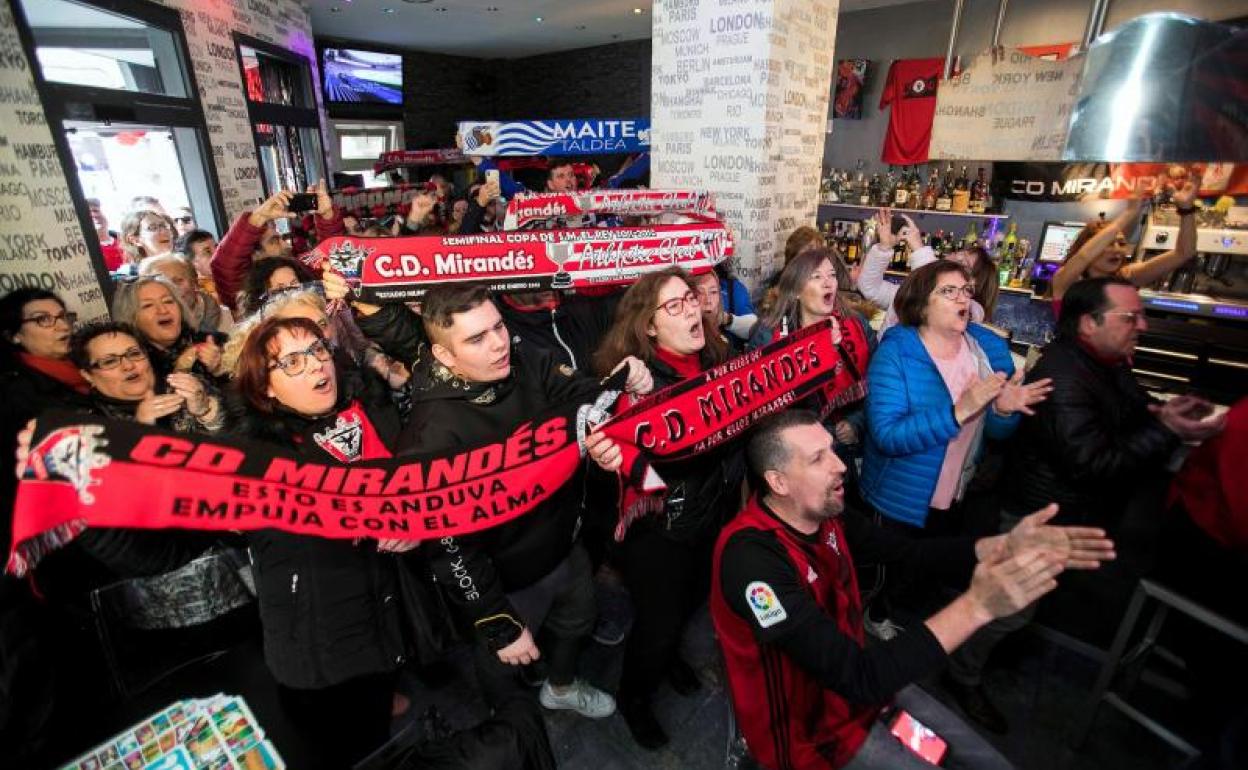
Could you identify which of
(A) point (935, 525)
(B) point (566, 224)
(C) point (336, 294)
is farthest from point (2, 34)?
(A) point (935, 525)

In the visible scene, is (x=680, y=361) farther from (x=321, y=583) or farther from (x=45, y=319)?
(x=45, y=319)

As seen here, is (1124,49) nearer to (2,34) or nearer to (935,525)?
(935,525)

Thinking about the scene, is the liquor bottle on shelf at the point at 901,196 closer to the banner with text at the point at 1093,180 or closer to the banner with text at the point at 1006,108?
the banner with text at the point at 1093,180

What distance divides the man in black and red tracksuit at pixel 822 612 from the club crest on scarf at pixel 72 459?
5.36 feet

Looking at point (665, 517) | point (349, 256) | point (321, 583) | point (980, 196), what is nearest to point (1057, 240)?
point (980, 196)

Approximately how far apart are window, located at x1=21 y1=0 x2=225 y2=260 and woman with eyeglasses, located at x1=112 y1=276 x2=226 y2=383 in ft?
4.81

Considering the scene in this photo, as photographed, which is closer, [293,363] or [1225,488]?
[293,363]

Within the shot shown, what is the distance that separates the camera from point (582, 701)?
269cm

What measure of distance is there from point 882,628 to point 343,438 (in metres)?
2.73

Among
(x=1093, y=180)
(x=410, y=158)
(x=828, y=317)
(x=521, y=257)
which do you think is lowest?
(x=828, y=317)

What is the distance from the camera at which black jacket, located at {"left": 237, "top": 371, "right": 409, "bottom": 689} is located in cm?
178

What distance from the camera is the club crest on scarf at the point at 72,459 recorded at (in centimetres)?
137

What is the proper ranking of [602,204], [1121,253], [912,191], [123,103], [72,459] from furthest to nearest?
[912,191] < [123,103] < [1121,253] < [602,204] < [72,459]

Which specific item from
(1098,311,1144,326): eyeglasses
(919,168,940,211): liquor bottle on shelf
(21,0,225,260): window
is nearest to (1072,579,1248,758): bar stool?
(1098,311,1144,326): eyeglasses
